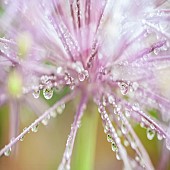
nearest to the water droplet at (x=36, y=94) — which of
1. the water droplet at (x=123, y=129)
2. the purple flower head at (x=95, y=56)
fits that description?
the purple flower head at (x=95, y=56)

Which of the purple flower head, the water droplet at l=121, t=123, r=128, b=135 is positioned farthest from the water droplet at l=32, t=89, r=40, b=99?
the water droplet at l=121, t=123, r=128, b=135

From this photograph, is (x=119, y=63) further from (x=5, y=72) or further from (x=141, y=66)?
(x=5, y=72)

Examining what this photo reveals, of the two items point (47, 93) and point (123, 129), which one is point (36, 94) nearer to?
point (47, 93)

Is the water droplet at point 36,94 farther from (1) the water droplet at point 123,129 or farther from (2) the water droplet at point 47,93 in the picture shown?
(1) the water droplet at point 123,129

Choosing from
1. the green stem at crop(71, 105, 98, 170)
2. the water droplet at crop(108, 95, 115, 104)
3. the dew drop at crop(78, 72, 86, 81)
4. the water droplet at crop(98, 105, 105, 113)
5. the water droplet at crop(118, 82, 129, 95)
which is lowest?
the green stem at crop(71, 105, 98, 170)

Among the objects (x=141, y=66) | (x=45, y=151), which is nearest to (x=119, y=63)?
(x=141, y=66)

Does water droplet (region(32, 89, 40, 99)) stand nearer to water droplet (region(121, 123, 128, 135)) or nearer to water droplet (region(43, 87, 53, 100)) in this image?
water droplet (region(43, 87, 53, 100))
